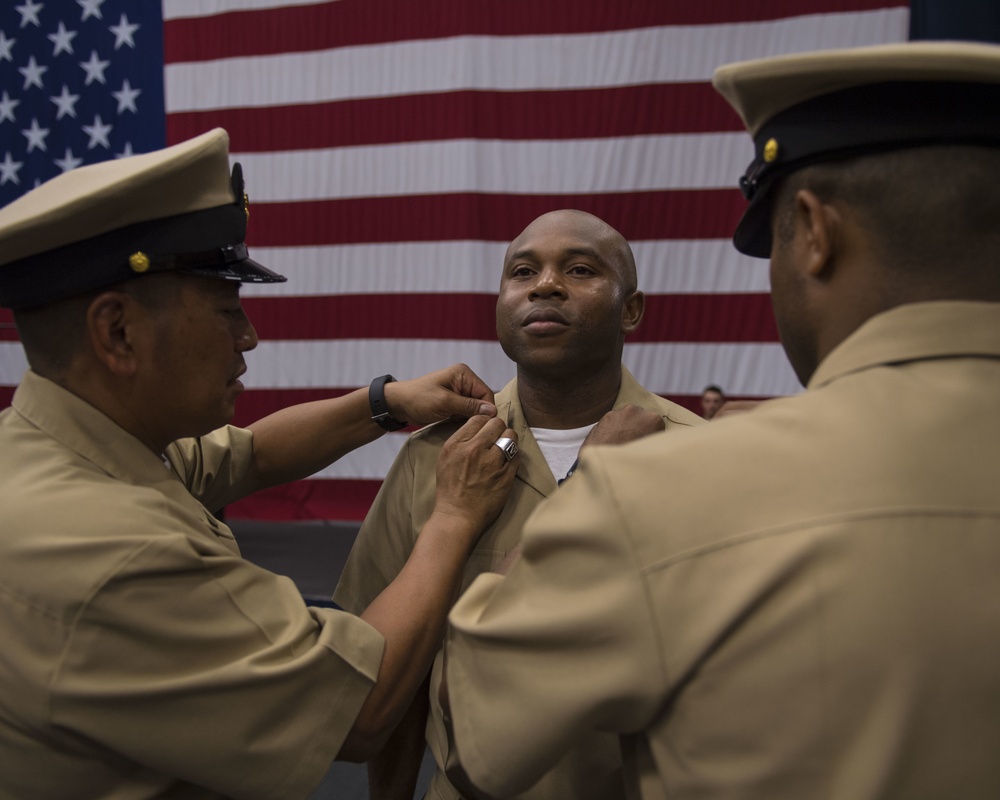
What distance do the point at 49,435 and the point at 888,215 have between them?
0.94 meters

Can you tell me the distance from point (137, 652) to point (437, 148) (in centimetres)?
358

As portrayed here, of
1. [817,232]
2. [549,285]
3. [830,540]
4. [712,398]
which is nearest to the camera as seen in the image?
[830,540]

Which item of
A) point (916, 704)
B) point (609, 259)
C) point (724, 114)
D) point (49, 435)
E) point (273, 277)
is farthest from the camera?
point (724, 114)

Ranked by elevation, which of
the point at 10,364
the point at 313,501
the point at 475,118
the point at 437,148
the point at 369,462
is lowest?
the point at 313,501

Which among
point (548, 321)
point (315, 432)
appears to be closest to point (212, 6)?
point (315, 432)

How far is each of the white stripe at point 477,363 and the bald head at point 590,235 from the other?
2.50m

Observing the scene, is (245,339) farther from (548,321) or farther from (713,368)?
(713,368)

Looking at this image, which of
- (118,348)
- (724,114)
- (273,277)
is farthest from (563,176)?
(118,348)

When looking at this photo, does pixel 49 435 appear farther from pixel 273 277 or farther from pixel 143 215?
pixel 273 277

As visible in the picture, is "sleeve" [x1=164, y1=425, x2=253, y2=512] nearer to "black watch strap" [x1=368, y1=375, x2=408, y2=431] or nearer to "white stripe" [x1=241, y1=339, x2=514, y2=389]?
"black watch strap" [x1=368, y1=375, x2=408, y2=431]

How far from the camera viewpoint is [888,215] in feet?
2.33

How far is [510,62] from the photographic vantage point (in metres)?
4.04

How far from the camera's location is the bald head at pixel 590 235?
148 cm

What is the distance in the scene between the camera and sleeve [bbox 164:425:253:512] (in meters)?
1.43
